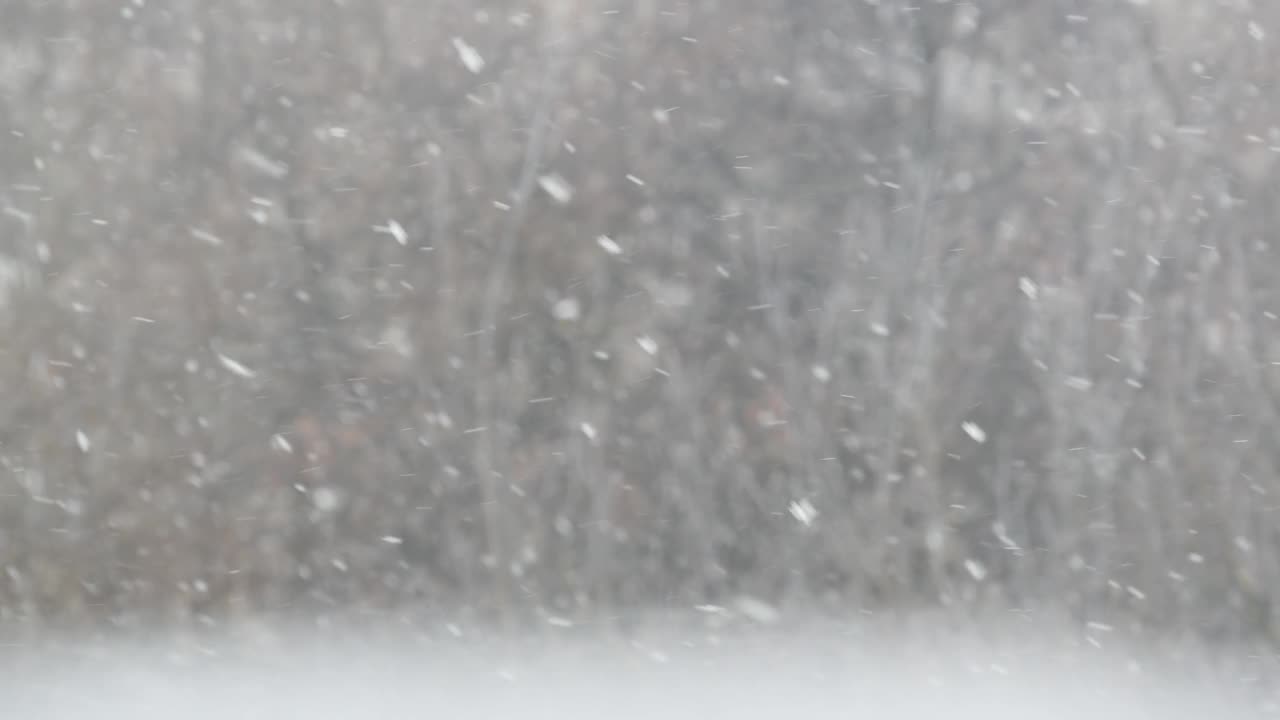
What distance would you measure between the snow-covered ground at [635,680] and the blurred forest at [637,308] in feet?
0.34

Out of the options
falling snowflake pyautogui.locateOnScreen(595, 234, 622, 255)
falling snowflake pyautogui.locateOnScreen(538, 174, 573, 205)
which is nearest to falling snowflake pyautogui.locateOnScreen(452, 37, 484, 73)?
falling snowflake pyautogui.locateOnScreen(538, 174, 573, 205)

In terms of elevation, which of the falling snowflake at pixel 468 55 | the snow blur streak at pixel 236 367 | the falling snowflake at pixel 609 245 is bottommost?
the snow blur streak at pixel 236 367

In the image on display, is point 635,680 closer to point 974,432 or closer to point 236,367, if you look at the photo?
point 974,432

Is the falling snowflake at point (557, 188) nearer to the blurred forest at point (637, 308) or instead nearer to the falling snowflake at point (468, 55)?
the blurred forest at point (637, 308)

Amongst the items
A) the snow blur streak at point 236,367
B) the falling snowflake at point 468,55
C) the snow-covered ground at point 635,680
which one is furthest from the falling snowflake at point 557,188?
the snow-covered ground at point 635,680

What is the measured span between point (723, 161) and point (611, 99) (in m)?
0.31

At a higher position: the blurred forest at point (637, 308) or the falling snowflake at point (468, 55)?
the falling snowflake at point (468, 55)

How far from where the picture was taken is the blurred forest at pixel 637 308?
6.42 ft

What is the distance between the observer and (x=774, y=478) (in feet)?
6.49

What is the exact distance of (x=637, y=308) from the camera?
1989 millimetres

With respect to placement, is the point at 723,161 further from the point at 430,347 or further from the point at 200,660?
the point at 200,660

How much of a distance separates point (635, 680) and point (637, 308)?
0.91m

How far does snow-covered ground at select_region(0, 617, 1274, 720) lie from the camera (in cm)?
196

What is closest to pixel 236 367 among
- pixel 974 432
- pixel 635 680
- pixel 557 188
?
pixel 557 188
